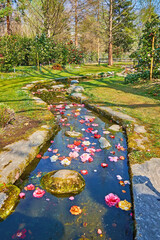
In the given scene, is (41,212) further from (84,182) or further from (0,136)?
(0,136)

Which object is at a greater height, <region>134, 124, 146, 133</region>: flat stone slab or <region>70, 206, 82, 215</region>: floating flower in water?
<region>134, 124, 146, 133</region>: flat stone slab

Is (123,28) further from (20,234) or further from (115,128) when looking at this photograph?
(20,234)

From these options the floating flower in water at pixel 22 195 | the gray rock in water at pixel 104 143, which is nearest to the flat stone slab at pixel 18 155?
the floating flower in water at pixel 22 195

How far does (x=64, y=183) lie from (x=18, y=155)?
3.62 ft

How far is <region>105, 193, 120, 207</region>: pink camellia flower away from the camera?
2.43 metres

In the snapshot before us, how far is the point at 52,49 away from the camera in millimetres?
18062

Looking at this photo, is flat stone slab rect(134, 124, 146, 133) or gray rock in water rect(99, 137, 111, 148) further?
flat stone slab rect(134, 124, 146, 133)

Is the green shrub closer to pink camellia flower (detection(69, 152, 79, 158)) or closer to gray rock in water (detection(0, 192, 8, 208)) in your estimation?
pink camellia flower (detection(69, 152, 79, 158))

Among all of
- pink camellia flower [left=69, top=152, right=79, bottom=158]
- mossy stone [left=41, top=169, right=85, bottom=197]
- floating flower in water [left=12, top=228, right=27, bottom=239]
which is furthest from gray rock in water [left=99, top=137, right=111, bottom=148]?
floating flower in water [left=12, top=228, right=27, bottom=239]

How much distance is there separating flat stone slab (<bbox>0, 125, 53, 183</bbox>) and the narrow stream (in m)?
0.20

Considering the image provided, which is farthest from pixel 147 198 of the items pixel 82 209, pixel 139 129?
pixel 139 129

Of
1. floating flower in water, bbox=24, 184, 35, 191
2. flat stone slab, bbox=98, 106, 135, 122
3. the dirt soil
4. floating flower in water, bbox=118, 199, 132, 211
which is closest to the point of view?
floating flower in water, bbox=118, 199, 132, 211

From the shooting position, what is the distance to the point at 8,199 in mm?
2371

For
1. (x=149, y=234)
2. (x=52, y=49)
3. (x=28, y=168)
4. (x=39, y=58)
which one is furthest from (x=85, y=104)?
(x=52, y=49)
